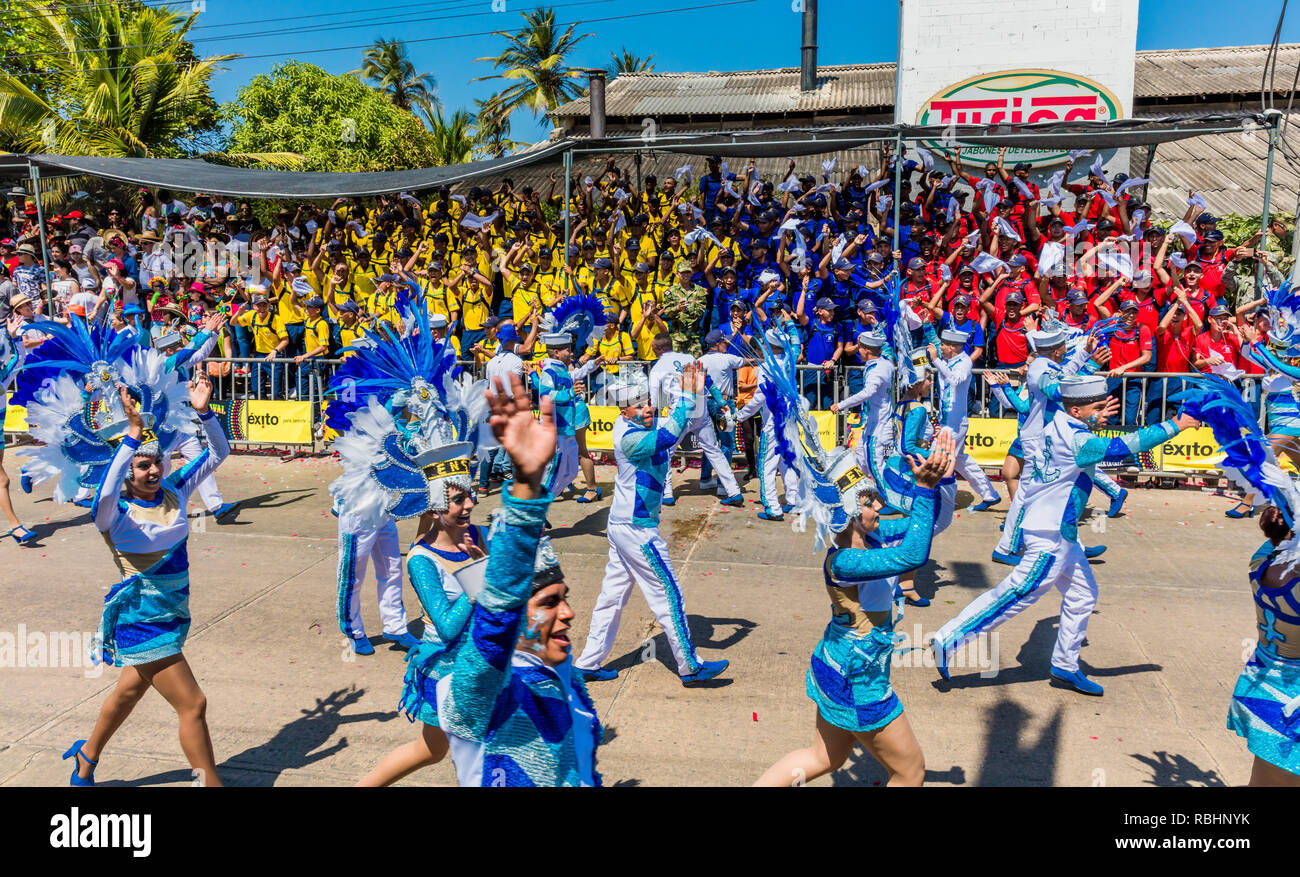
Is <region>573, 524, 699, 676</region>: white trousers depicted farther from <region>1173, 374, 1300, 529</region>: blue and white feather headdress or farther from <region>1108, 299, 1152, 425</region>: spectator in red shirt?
<region>1108, 299, 1152, 425</region>: spectator in red shirt

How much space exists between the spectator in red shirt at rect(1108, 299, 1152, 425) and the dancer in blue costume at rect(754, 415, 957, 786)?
7.63 m

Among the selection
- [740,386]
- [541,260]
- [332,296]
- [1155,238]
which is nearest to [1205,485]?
[1155,238]

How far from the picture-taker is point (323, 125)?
31.0 m

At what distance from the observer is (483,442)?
4168 mm

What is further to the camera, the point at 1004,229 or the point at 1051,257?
the point at 1004,229

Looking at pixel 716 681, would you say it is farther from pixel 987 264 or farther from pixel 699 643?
pixel 987 264

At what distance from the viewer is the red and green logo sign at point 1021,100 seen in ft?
54.3

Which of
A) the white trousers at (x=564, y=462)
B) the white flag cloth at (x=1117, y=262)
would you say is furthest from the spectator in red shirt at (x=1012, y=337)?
the white trousers at (x=564, y=462)

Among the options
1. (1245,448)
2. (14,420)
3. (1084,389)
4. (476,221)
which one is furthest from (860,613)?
(14,420)

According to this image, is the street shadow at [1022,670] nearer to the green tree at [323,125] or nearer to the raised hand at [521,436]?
the raised hand at [521,436]

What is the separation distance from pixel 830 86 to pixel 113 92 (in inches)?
726

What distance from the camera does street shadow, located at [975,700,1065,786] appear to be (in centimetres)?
448
